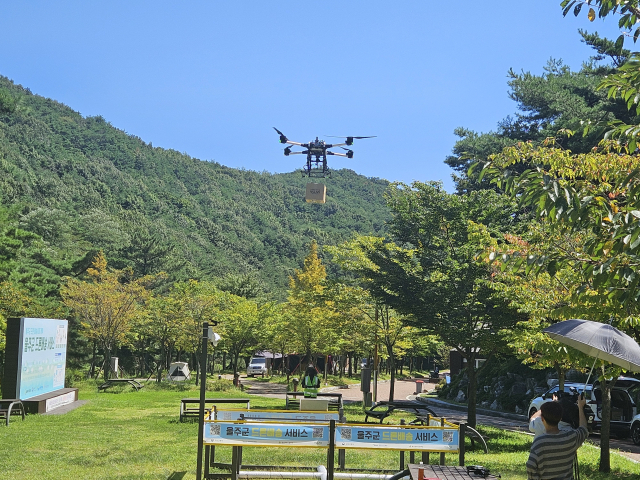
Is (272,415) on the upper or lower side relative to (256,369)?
upper

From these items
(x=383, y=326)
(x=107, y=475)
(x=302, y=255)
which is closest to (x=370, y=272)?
(x=383, y=326)

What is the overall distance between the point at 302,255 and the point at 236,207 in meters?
32.1

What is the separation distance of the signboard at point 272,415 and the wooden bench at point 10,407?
8.51 meters

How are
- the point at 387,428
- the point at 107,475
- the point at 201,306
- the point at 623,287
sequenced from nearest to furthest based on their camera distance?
the point at 623,287 < the point at 387,428 < the point at 107,475 < the point at 201,306

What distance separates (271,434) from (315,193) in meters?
42.0

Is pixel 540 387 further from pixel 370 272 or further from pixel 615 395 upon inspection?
pixel 370 272

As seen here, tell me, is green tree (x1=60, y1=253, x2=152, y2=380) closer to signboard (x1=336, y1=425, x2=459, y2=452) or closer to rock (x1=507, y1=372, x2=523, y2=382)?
rock (x1=507, y1=372, x2=523, y2=382)

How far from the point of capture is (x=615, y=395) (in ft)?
60.8

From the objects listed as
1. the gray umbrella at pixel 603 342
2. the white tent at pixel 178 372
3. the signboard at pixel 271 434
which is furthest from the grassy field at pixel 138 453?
the white tent at pixel 178 372

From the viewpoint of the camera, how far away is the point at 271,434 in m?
8.39

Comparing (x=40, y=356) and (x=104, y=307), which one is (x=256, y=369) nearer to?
(x=104, y=307)

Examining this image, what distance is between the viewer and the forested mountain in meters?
59.5

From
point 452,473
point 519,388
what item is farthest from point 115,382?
point 452,473

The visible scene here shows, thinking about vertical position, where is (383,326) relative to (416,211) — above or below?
below
